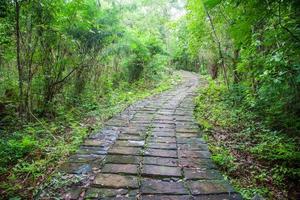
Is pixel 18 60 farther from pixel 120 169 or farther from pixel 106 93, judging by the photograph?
pixel 106 93

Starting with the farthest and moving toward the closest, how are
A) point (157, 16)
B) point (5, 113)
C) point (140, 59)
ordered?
point (157, 16) < point (140, 59) < point (5, 113)

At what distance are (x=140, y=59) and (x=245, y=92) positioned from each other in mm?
5992

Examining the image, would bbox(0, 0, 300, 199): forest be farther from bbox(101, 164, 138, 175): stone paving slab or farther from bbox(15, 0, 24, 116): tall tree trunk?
bbox(101, 164, 138, 175): stone paving slab

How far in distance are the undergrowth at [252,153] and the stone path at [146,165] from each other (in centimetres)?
25

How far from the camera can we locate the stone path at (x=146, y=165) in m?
2.81

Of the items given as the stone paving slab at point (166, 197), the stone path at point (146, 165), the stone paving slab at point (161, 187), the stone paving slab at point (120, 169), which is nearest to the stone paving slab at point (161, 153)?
the stone path at point (146, 165)

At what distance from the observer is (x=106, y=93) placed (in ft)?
30.6

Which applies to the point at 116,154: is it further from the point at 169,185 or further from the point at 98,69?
the point at 98,69

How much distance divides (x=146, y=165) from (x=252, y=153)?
187cm

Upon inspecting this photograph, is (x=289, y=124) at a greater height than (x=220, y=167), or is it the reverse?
(x=289, y=124)

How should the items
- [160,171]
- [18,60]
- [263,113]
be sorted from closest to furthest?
1. [160,171]
2. [18,60]
3. [263,113]

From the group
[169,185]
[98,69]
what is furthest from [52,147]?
[98,69]

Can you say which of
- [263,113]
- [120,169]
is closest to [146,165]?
[120,169]

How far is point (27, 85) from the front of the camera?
18.6 ft
